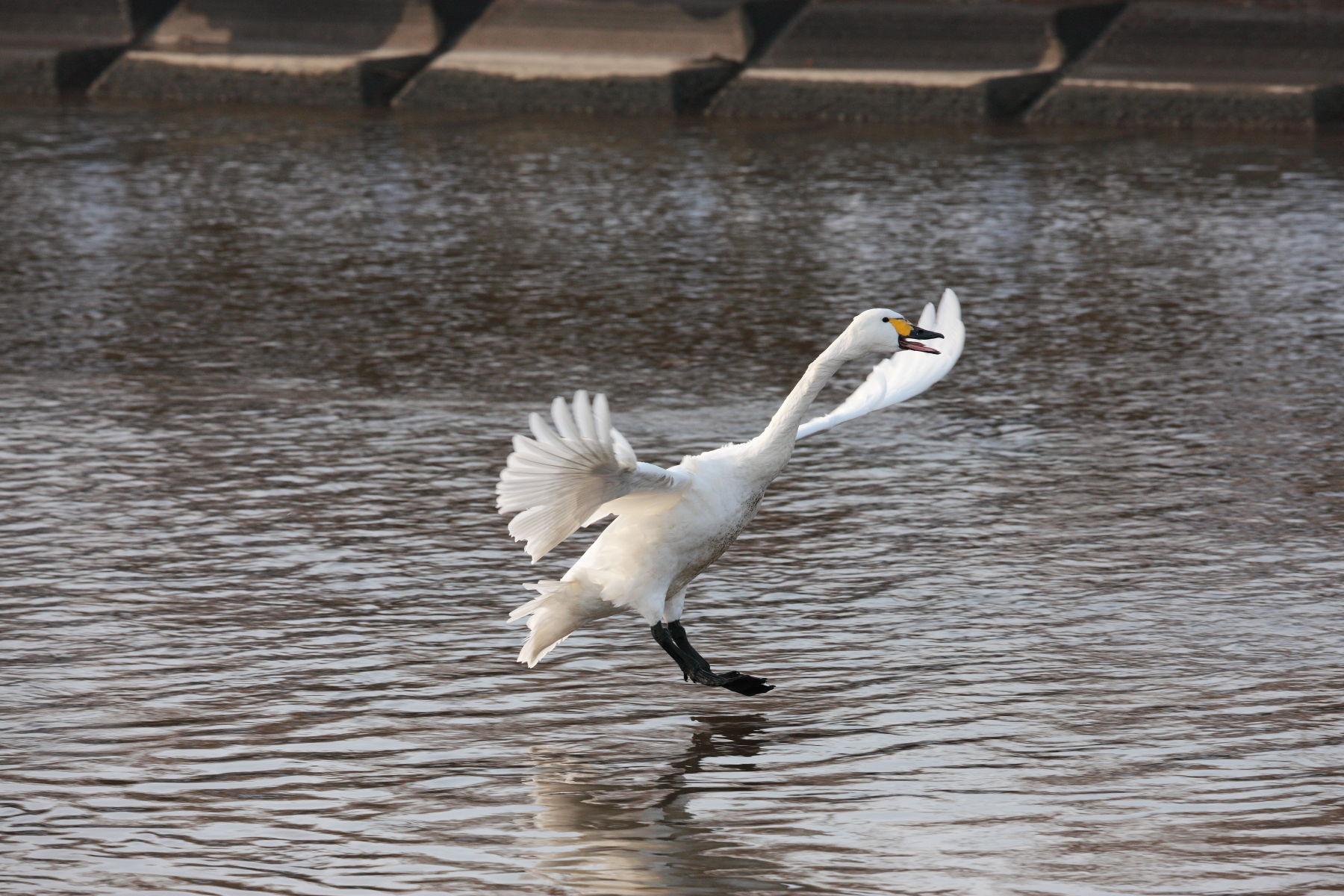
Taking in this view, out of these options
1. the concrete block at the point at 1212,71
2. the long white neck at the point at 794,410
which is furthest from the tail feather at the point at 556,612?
the concrete block at the point at 1212,71

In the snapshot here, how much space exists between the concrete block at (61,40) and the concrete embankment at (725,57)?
0.02 meters

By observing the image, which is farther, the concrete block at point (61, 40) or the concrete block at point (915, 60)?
the concrete block at point (61, 40)

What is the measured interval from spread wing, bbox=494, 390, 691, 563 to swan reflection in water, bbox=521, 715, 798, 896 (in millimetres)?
658

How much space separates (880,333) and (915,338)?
0.18 metres

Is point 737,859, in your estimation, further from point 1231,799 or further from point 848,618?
point 848,618

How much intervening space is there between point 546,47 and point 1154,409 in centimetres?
1327

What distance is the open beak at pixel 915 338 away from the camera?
20.4 ft

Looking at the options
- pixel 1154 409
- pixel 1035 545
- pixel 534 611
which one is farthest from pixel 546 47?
pixel 534 611

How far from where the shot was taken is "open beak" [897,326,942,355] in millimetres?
6223

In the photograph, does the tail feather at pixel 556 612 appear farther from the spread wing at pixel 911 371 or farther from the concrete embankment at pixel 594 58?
the concrete embankment at pixel 594 58

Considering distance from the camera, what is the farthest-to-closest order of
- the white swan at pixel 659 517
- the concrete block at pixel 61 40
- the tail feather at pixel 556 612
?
the concrete block at pixel 61 40 < the tail feather at pixel 556 612 < the white swan at pixel 659 517

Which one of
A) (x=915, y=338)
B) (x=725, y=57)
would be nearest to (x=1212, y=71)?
(x=725, y=57)

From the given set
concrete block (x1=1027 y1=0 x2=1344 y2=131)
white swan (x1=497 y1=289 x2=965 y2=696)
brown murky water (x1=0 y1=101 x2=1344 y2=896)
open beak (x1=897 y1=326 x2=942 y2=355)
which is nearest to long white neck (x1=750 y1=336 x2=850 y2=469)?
white swan (x1=497 y1=289 x2=965 y2=696)

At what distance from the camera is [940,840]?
5.12 metres
